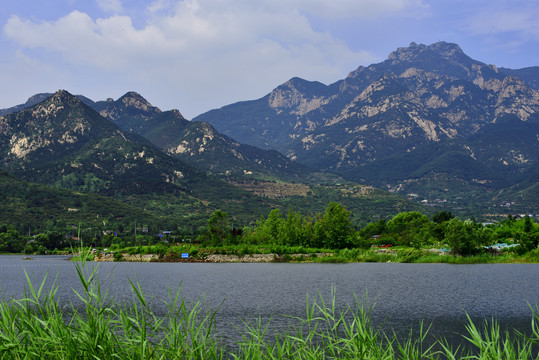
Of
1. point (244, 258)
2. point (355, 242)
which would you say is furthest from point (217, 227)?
point (355, 242)

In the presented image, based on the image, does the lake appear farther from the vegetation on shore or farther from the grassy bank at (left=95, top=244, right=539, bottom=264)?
the vegetation on shore

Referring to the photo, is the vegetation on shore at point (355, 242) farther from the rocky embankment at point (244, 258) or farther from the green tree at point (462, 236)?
the rocky embankment at point (244, 258)

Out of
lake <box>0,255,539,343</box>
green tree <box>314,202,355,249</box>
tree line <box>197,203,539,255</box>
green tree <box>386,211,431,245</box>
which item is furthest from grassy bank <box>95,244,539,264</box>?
lake <box>0,255,539,343</box>

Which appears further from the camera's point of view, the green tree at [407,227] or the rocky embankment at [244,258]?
the green tree at [407,227]

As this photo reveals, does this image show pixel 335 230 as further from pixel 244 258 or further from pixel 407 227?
pixel 407 227

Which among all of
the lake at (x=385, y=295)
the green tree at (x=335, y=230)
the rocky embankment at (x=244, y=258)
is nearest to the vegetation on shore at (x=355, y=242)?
the green tree at (x=335, y=230)

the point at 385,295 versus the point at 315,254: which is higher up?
the point at 385,295

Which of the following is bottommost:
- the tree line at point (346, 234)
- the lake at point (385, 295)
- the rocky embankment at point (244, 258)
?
the rocky embankment at point (244, 258)

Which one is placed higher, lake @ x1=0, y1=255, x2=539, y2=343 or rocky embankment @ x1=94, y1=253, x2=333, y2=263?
lake @ x1=0, y1=255, x2=539, y2=343

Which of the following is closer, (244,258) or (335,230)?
(244,258)

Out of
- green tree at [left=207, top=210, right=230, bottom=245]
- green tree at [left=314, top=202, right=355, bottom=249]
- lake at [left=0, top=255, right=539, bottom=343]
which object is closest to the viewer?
lake at [left=0, top=255, right=539, bottom=343]

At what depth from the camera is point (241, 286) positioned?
72375 millimetres

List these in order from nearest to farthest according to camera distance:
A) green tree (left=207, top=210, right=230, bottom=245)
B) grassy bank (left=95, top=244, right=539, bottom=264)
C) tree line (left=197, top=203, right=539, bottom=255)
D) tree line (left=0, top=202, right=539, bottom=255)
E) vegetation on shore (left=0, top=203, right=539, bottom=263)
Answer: grassy bank (left=95, top=244, right=539, bottom=264) < vegetation on shore (left=0, top=203, right=539, bottom=263) < tree line (left=0, top=202, right=539, bottom=255) < tree line (left=197, top=203, right=539, bottom=255) < green tree (left=207, top=210, right=230, bottom=245)

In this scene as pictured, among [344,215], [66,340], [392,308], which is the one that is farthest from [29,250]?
[66,340]
